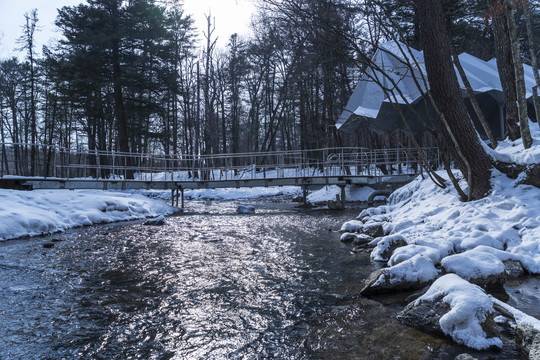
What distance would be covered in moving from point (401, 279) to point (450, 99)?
427cm

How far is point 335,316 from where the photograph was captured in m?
3.49

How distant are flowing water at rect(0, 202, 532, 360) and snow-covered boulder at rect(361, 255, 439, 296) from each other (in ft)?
0.78

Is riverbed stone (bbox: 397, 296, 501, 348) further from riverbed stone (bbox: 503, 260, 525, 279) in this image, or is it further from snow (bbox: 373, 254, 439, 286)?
riverbed stone (bbox: 503, 260, 525, 279)

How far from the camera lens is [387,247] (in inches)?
232

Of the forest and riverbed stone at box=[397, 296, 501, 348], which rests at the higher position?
the forest

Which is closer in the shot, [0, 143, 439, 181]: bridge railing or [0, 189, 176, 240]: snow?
[0, 189, 176, 240]: snow

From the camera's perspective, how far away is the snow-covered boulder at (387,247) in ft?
19.0

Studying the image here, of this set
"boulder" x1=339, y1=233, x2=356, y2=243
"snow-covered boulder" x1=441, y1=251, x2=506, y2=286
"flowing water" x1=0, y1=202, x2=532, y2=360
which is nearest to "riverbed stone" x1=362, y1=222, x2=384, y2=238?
"boulder" x1=339, y1=233, x2=356, y2=243

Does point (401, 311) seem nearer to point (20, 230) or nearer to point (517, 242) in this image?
point (517, 242)

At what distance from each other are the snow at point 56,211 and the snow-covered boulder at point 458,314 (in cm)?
885

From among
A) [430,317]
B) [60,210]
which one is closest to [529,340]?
[430,317]

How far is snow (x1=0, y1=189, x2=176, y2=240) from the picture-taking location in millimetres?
8500

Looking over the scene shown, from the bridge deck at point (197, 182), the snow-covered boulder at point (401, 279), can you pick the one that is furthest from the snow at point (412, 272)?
the bridge deck at point (197, 182)

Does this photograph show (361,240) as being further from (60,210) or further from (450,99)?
(60,210)
